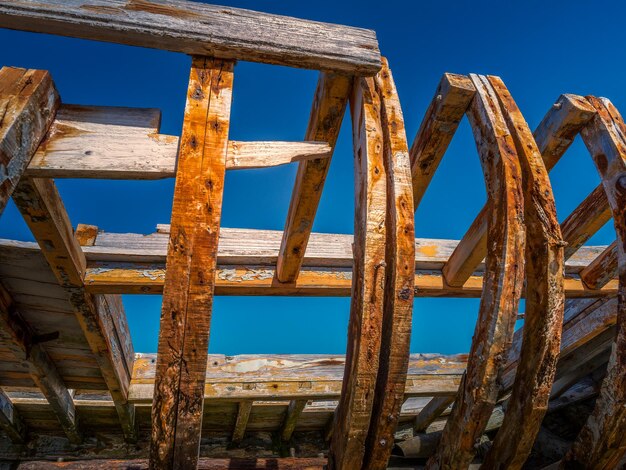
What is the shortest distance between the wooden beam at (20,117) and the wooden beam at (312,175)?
54.4 inches

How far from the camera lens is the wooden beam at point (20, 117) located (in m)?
1.99

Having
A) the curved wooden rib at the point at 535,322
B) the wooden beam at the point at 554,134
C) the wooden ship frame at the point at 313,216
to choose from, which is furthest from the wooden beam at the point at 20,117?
the wooden beam at the point at 554,134

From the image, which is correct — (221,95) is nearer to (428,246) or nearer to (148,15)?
(148,15)

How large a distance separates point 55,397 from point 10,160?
4.66 m

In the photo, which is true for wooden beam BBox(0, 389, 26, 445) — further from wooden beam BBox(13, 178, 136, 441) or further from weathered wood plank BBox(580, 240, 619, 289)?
weathered wood plank BBox(580, 240, 619, 289)

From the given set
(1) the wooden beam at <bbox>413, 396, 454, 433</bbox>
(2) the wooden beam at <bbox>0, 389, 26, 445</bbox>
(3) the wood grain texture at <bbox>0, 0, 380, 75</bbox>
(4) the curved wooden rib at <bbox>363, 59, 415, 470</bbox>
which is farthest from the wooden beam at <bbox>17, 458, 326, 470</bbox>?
(1) the wooden beam at <bbox>413, 396, 454, 433</bbox>

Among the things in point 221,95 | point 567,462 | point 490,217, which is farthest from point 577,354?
point 221,95

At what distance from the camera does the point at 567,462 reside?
255cm

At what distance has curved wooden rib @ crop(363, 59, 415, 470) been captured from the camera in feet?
6.37

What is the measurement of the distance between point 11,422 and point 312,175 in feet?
21.4

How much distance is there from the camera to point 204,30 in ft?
6.98

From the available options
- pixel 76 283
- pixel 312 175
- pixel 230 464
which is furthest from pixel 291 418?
pixel 312 175

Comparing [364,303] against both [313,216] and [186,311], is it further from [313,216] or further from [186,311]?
[313,216]

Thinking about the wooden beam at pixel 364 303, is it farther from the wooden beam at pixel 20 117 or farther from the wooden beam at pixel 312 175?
the wooden beam at pixel 20 117
